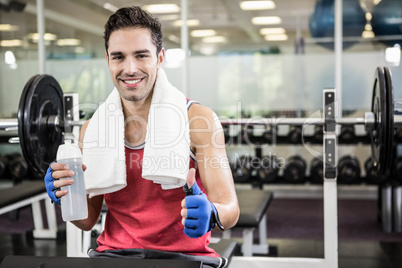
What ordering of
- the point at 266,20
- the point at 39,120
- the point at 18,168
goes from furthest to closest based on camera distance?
1. the point at 266,20
2. the point at 18,168
3. the point at 39,120

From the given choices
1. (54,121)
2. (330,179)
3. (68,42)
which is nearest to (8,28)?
(68,42)

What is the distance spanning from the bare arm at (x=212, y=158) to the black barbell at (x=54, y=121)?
0.71 metres

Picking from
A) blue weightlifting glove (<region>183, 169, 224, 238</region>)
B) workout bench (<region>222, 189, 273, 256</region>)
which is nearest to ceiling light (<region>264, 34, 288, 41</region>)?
workout bench (<region>222, 189, 273, 256</region>)

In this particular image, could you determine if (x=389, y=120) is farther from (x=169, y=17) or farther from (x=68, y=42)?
(x=68, y=42)

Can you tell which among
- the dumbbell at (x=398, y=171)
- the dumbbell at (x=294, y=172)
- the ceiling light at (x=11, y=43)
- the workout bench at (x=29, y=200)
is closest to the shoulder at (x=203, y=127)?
the workout bench at (x=29, y=200)

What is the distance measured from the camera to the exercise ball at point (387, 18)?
4.55 meters

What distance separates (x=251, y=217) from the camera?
105 inches

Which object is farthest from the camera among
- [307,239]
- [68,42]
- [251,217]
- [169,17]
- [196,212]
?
[68,42]

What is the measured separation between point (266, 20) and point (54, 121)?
10.8ft

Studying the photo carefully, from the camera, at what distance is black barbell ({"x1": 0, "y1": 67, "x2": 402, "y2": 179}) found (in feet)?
6.62

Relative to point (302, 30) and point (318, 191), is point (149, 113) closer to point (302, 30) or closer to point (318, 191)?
point (302, 30)

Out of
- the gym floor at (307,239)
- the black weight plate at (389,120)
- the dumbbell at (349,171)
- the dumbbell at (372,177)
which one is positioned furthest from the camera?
the dumbbell at (349,171)

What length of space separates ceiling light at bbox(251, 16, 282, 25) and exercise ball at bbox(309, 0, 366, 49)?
381 mm

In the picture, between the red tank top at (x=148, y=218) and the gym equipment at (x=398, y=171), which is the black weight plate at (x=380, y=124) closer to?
the red tank top at (x=148, y=218)
